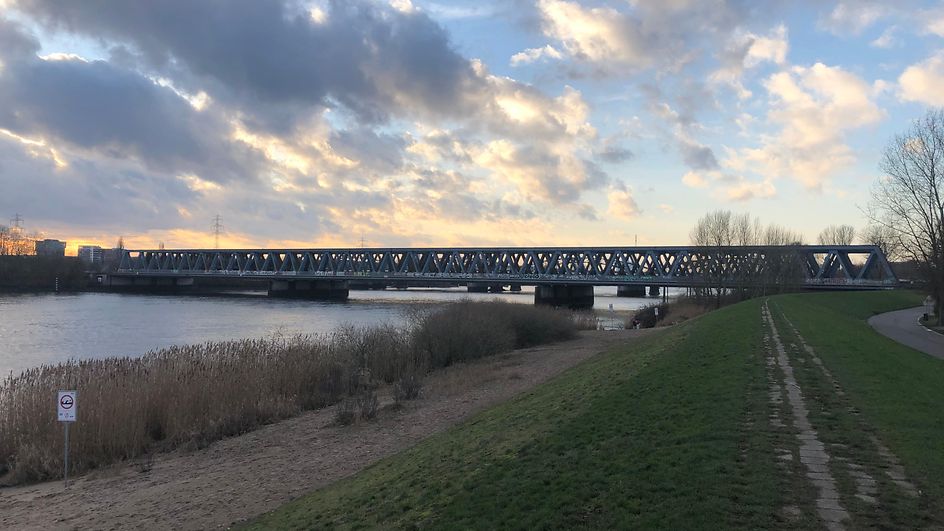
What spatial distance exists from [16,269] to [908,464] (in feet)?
471

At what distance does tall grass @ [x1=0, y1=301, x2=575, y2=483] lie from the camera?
1611 centimetres

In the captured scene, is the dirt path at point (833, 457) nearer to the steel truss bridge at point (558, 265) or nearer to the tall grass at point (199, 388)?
the tall grass at point (199, 388)

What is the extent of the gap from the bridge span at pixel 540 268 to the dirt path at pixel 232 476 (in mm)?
59758

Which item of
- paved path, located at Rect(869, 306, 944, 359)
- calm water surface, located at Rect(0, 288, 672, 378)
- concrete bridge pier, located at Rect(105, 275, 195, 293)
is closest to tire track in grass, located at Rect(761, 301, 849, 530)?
paved path, located at Rect(869, 306, 944, 359)

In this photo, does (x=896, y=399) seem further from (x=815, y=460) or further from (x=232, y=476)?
(x=232, y=476)

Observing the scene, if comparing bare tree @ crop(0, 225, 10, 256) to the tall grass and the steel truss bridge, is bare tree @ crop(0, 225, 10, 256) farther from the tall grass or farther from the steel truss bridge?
the tall grass

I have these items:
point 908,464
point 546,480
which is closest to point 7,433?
point 546,480

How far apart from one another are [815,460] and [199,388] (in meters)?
17.5

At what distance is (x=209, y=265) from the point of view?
158250mm

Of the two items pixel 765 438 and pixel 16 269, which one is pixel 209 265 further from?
pixel 765 438

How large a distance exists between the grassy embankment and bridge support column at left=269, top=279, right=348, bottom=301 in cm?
12532

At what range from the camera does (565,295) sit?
379 ft

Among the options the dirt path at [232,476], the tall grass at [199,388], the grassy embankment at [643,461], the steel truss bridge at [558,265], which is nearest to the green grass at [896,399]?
the grassy embankment at [643,461]

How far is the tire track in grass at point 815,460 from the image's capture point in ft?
20.9
